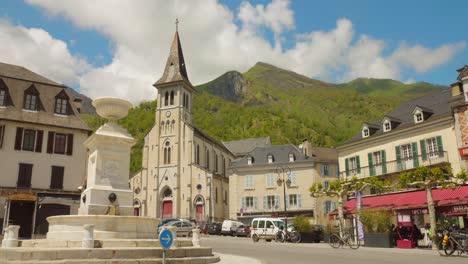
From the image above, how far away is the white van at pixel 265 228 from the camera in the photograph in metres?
29.0

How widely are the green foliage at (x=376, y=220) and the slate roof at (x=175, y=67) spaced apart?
4402 cm

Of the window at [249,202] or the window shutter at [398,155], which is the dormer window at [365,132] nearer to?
the window shutter at [398,155]

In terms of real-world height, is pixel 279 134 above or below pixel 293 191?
above

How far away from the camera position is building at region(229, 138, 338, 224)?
45.5 metres

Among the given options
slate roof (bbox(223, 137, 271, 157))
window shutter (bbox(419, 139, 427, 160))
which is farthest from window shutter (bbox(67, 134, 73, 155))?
slate roof (bbox(223, 137, 271, 157))

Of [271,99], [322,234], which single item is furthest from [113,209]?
[271,99]

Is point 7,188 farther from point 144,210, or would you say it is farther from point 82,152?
point 144,210

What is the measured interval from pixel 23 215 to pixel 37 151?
4.80 meters

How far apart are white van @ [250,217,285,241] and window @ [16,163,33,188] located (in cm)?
1702

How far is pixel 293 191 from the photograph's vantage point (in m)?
46.1

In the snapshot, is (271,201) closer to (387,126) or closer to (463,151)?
(387,126)

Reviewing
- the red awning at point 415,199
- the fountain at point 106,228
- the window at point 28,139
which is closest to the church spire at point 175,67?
the window at point 28,139

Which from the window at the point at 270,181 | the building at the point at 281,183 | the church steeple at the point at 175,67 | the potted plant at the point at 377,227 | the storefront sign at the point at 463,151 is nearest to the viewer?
the potted plant at the point at 377,227

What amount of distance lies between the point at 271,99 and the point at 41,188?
135m
